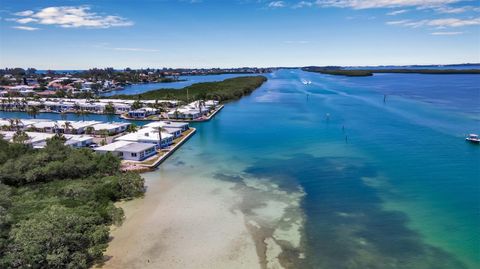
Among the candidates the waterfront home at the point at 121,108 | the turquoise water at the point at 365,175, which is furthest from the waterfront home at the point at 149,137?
the waterfront home at the point at 121,108

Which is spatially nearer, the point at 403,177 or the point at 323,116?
the point at 403,177

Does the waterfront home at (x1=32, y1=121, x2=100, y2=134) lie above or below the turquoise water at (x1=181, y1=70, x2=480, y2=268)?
above

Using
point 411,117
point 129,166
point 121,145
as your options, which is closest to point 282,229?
point 129,166

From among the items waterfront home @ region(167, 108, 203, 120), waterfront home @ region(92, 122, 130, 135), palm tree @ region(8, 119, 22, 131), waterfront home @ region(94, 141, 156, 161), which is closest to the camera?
waterfront home @ region(94, 141, 156, 161)

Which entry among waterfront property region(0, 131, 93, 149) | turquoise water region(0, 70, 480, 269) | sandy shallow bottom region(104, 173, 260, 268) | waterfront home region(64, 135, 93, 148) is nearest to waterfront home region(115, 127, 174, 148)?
turquoise water region(0, 70, 480, 269)

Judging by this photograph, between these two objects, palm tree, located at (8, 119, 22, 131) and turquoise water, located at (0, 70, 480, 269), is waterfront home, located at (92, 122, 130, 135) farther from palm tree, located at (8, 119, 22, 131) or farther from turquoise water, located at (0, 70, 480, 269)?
turquoise water, located at (0, 70, 480, 269)

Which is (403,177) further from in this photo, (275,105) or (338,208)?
(275,105)

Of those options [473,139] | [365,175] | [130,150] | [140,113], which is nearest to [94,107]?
[140,113]

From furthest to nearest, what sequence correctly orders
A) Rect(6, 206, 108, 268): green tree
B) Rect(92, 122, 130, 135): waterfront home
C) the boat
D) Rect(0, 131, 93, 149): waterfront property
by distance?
1. Rect(92, 122, 130, 135): waterfront home
2. the boat
3. Rect(0, 131, 93, 149): waterfront property
4. Rect(6, 206, 108, 268): green tree
